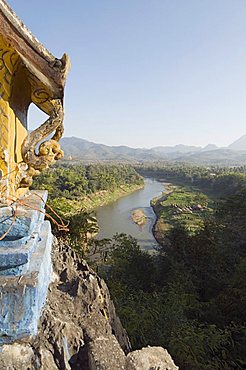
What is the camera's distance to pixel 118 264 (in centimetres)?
1041

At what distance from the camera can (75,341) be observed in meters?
1.61

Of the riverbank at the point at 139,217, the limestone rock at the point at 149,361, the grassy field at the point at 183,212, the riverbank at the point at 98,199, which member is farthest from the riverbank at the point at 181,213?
the limestone rock at the point at 149,361

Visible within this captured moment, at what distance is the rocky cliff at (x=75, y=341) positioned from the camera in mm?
1405

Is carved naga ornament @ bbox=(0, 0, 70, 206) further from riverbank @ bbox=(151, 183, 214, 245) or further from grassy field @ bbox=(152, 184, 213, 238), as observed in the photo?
grassy field @ bbox=(152, 184, 213, 238)

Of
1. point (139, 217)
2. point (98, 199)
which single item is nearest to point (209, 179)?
point (98, 199)

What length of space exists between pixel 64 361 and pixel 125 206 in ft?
105

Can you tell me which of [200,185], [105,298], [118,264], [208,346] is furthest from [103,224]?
[200,185]

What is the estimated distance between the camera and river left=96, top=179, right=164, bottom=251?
810 inches

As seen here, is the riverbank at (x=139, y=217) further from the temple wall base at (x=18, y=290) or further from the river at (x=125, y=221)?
the temple wall base at (x=18, y=290)

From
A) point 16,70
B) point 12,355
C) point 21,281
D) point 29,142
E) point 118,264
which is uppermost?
point 16,70

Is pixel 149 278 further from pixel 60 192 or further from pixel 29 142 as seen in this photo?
pixel 60 192

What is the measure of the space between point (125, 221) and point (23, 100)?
78.4 ft

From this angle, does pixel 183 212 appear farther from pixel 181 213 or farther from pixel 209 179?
pixel 209 179

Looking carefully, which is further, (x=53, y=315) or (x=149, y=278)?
(x=149, y=278)
